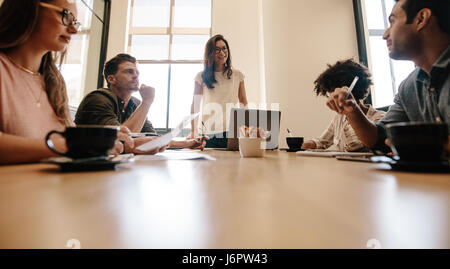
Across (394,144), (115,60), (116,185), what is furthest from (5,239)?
(115,60)

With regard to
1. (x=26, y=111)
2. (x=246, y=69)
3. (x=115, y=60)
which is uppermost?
(x=246, y=69)

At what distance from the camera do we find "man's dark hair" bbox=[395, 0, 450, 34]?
81 centimetres

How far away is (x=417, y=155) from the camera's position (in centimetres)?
39

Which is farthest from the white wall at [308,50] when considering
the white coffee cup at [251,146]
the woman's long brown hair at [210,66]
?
the white coffee cup at [251,146]

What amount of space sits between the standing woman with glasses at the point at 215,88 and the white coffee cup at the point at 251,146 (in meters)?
0.97

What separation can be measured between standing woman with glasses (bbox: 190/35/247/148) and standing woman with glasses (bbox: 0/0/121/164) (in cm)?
103

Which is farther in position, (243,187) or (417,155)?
(417,155)

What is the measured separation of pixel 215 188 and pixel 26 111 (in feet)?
2.74

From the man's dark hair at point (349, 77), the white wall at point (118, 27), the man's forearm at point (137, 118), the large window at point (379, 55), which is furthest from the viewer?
the white wall at point (118, 27)

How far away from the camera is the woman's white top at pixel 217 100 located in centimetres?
179

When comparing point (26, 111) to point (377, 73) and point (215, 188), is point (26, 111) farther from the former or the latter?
point (377, 73)

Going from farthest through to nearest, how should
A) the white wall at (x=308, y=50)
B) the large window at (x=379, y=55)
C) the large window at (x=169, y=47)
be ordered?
1. the large window at (x=169, y=47)
2. the white wall at (x=308, y=50)
3. the large window at (x=379, y=55)

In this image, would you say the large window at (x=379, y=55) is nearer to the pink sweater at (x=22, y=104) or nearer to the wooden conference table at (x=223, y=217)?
the wooden conference table at (x=223, y=217)

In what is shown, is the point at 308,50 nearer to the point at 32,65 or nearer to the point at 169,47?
the point at 169,47
